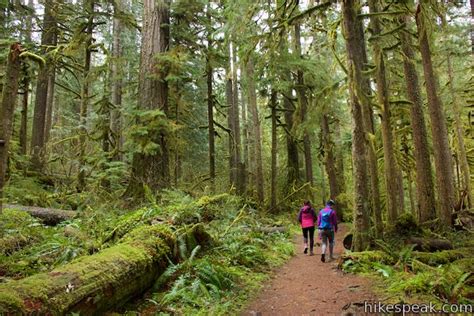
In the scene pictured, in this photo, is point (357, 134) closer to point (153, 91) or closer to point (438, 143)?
point (438, 143)

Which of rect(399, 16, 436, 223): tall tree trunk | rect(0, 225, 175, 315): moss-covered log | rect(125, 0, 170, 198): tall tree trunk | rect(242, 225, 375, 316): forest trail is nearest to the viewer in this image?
rect(0, 225, 175, 315): moss-covered log

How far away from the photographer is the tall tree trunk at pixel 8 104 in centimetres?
516

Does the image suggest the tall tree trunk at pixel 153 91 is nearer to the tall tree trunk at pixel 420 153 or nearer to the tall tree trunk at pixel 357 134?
the tall tree trunk at pixel 357 134

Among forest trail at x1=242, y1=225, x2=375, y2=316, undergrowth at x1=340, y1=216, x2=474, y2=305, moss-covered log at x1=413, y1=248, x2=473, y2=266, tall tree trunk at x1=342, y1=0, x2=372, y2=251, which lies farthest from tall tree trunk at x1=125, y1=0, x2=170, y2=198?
moss-covered log at x1=413, y1=248, x2=473, y2=266

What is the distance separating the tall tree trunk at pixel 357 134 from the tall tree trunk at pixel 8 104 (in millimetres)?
6968

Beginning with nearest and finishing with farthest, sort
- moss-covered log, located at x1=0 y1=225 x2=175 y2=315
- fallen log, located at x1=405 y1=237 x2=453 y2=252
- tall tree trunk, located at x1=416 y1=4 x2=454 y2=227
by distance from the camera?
moss-covered log, located at x1=0 y1=225 x2=175 y2=315, fallen log, located at x1=405 y1=237 x2=453 y2=252, tall tree trunk, located at x1=416 y1=4 x2=454 y2=227

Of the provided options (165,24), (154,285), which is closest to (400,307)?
(154,285)

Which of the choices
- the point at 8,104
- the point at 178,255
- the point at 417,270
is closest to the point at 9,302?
the point at 8,104

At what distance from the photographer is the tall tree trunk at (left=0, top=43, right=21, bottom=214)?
5.16 metres

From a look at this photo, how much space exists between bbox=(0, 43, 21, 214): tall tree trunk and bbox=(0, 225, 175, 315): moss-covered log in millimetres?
2008

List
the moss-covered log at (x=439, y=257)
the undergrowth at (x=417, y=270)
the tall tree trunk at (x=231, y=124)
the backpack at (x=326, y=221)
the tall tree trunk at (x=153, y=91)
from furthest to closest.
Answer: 1. the tall tree trunk at (x=231, y=124)
2. the tall tree trunk at (x=153, y=91)
3. the backpack at (x=326, y=221)
4. the moss-covered log at (x=439, y=257)
5. the undergrowth at (x=417, y=270)

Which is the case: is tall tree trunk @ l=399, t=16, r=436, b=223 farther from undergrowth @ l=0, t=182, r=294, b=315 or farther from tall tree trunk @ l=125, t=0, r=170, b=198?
tall tree trunk @ l=125, t=0, r=170, b=198

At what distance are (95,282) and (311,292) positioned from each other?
3962 mm

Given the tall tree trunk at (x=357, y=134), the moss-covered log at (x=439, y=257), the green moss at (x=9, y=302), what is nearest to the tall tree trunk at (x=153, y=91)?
the tall tree trunk at (x=357, y=134)
